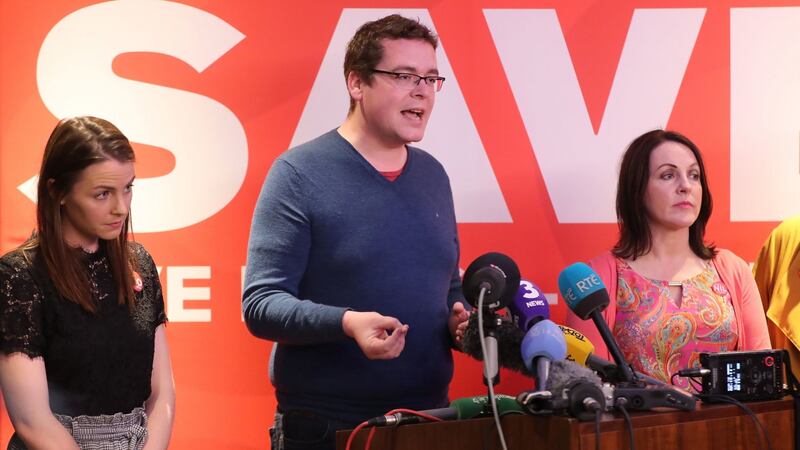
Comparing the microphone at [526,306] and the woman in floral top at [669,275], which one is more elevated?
the woman in floral top at [669,275]

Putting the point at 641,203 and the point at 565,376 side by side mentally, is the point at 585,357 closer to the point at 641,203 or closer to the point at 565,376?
the point at 565,376

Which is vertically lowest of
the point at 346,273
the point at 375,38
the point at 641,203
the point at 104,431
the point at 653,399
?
the point at 104,431

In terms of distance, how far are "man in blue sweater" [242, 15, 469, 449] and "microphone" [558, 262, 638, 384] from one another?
2.06 feet

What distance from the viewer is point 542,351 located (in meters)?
1.88

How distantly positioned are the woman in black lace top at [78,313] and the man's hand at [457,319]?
2.73ft

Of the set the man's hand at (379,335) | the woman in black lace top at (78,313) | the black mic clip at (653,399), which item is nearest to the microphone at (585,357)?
the black mic clip at (653,399)

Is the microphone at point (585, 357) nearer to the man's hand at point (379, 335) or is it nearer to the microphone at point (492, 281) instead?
the microphone at point (492, 281)

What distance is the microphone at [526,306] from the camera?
7.26 feet

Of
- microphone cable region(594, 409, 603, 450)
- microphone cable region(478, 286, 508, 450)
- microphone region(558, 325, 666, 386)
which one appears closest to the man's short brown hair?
microphone region(558, 325, 666, 386)

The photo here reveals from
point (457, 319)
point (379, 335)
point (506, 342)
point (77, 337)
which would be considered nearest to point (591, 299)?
point (506, 342)

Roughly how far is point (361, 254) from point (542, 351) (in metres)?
0.85

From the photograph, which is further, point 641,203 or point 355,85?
point 641,203

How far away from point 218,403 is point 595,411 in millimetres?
2058

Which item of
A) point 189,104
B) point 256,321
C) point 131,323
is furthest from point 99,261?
point 189,104
